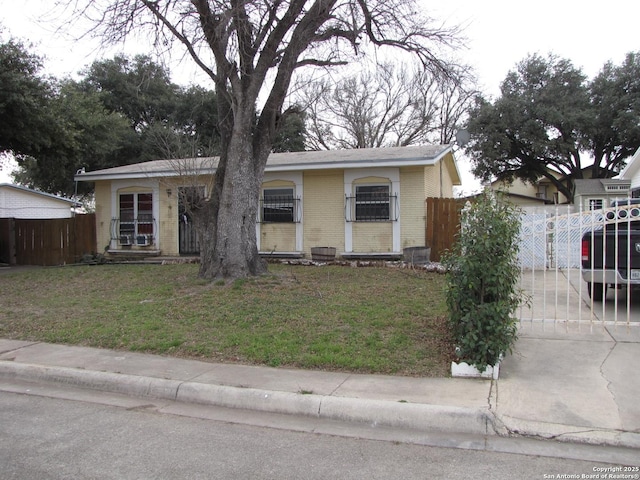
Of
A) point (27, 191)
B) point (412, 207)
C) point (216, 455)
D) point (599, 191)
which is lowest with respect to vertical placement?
point (216, 455)

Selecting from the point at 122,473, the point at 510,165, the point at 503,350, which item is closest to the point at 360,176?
the point at 503,350

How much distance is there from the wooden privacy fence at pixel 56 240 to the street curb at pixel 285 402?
13.0 meters

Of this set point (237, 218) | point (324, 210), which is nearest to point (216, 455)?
point (237, 218)

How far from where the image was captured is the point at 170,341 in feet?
22.3

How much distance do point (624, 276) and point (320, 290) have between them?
5191 millimetres

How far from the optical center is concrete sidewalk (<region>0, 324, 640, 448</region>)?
432 centimetres

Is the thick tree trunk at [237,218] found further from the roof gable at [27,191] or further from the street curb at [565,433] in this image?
the roof gable at [27,191]

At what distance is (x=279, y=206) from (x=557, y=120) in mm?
25379

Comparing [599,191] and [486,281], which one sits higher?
[599,191]

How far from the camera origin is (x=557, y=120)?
3325 centimetres

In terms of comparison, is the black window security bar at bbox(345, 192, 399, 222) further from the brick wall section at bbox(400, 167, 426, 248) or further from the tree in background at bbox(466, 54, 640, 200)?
→ the tree in background at bbox(466, 54, 640, 200)

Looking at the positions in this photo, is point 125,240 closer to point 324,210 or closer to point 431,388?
point 324,210

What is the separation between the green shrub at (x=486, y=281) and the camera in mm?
5289

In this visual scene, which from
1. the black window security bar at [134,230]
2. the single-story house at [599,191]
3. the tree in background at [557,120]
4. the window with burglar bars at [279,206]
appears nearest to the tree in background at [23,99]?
the black window security bar at [134,230]
